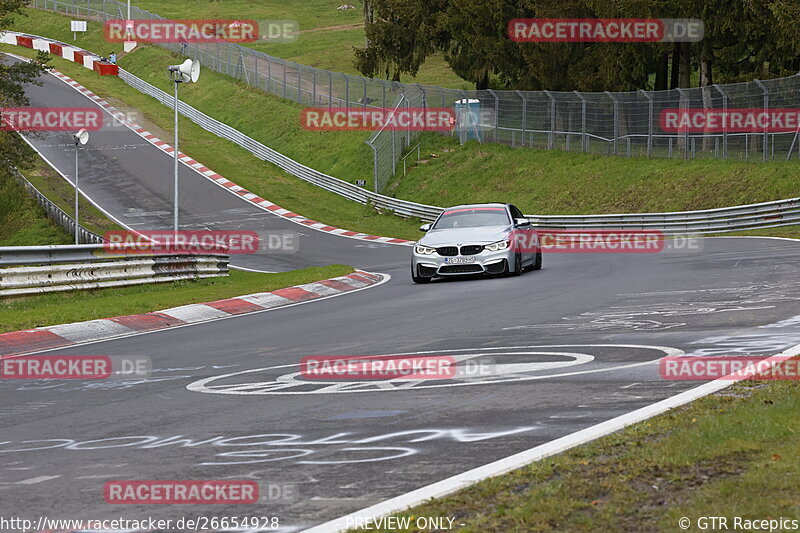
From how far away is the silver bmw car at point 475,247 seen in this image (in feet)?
64.3

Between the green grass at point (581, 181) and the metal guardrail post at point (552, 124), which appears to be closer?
the green grass at point (581, 181)

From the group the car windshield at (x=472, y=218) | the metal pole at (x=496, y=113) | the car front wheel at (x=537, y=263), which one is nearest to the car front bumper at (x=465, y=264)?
the car windshield at (x=472, y=218)

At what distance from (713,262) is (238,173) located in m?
35.6

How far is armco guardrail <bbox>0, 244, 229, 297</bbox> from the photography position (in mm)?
17516

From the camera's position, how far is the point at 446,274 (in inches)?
780

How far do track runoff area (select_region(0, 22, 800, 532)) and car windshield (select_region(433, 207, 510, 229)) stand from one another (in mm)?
2324

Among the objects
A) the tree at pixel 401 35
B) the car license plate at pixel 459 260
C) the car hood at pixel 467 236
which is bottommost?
the car license plate at pixel 459 260

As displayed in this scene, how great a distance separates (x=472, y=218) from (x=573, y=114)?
23656 millimetres

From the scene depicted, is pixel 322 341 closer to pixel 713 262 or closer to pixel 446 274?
pixel 446 274

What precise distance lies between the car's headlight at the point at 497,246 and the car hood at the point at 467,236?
0.19ft

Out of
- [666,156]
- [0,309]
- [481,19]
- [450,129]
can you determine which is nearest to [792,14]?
[666,156]

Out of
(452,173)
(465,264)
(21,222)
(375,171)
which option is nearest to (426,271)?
(465,264)

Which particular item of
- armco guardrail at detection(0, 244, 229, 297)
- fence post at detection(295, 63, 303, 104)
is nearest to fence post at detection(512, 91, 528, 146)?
fence post at detection(295, 63, 303, 104)

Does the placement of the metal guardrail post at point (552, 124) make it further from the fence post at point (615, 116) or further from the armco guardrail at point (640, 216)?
the armco guardrail at point (640, 216)
